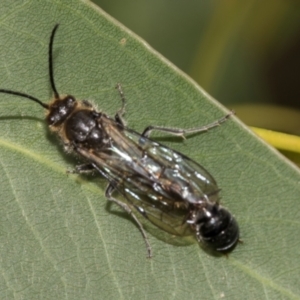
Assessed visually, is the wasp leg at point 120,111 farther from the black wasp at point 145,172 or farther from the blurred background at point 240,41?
the blurred background at point 240,41

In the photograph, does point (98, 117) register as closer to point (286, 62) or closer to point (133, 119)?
point (133, 119)

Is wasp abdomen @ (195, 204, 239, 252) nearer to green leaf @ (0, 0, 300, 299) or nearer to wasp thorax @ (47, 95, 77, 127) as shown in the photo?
green leaf @ (0, 0, 300, 299)

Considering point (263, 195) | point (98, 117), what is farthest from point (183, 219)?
point (98, 117)

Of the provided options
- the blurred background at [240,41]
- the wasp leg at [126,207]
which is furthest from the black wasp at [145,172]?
the blurred background at [240,41]

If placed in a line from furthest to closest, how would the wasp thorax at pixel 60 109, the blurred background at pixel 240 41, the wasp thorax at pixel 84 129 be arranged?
the blurred background at pixel 240 41
the wasp thorax at pixel 84 129
the wasp thorax at pixel 60 109

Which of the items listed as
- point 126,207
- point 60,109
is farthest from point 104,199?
point 60,109

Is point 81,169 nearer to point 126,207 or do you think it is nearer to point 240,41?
point 126,207
